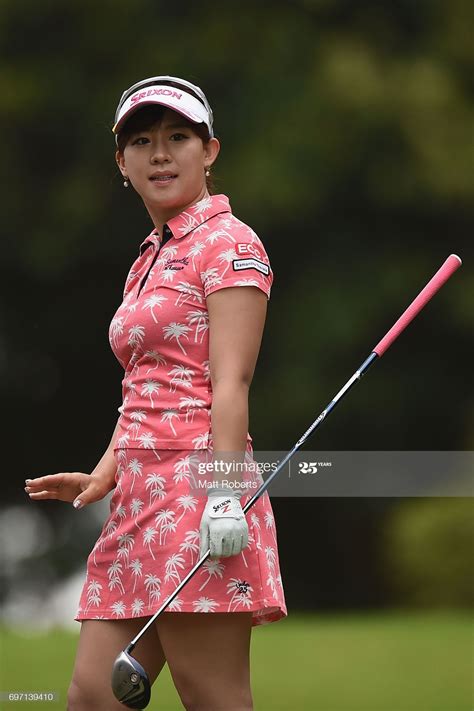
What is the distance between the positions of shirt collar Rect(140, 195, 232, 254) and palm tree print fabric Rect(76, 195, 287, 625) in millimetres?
27

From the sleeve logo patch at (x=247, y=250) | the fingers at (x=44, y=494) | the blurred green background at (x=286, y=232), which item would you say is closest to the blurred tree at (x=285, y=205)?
the blurred green background at (x=286, y=232)

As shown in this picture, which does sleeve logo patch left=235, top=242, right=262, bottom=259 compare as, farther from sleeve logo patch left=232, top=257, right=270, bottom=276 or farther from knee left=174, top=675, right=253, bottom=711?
knee left=174, top=675, right=253, bottom=711

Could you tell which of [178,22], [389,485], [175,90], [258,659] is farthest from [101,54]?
A: [175,90]

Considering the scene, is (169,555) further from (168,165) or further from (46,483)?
(168,165)

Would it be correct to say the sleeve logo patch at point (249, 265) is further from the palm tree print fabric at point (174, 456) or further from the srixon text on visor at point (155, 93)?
the srixon text on visor at point (155, 93)

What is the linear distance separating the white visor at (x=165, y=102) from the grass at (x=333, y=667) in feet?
6.15

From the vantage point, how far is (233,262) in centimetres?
192

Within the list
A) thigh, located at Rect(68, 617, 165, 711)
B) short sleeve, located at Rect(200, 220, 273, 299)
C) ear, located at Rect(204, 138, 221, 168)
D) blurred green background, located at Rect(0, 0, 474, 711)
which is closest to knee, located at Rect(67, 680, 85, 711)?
thigh, located at Rect(68, 617, 165, 711)

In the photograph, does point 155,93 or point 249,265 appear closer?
point 249,265

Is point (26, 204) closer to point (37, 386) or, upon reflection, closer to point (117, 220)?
point (117, 220)

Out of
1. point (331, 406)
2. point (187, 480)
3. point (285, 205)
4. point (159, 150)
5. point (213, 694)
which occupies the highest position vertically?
point (285, 205)

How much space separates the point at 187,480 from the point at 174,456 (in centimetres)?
4

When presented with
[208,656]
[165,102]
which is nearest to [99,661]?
[208,656]

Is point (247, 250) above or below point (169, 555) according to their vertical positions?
above
